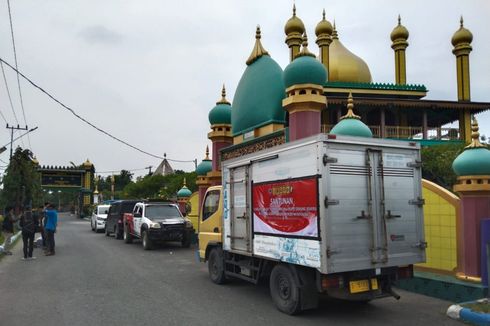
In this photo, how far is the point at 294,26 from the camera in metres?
23.3

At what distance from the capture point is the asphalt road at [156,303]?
21.9 feet

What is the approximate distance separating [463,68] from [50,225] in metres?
28.9

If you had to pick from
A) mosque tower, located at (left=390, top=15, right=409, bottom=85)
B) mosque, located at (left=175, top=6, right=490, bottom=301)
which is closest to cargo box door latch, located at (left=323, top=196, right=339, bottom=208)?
mosque, located at (left=175, top=6, right=490, bottom=301)

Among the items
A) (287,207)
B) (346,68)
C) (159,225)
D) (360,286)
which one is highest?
(346,68)

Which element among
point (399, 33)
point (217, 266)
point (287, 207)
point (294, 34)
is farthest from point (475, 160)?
point (399, 33)

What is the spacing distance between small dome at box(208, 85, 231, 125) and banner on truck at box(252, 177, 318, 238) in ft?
30.6

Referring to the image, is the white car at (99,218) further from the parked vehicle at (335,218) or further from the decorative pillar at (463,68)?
the decorative pillar at (463,68)

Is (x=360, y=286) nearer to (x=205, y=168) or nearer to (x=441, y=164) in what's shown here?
(x=441, y=164)

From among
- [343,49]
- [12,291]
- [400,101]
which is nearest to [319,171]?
→ [12,291]

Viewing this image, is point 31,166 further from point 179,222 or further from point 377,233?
point 377,233

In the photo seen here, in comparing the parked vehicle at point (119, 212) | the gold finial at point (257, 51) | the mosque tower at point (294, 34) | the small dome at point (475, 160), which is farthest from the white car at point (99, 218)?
the small dome at point (475, 160)

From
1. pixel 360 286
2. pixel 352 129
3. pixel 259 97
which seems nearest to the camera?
pixel 360 286

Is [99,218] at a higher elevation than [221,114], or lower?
lower

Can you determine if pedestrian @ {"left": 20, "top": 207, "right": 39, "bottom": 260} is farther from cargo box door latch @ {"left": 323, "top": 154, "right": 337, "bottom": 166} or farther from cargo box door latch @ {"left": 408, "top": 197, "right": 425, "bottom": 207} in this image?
cargo box door latch @ {"left": 408, "top": 197, "right": 425, "bottom": 207}
